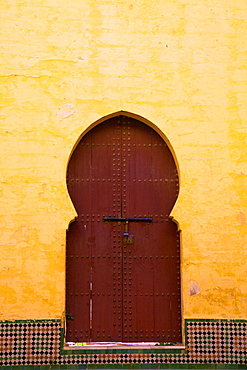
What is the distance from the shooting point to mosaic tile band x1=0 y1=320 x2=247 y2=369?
6391 mm

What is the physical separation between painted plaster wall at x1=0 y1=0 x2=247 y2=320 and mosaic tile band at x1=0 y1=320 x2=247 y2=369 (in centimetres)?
14

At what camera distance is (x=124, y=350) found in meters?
6.52

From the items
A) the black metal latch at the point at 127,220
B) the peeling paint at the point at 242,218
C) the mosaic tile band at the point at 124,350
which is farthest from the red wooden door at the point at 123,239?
the peeling paint at the point at 242,218

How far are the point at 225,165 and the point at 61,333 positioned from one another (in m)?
2.73

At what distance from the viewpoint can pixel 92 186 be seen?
704 centimetres

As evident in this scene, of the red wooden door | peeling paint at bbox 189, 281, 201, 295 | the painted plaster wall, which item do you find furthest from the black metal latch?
peeling paint at bbox 189, 281, 201, 295

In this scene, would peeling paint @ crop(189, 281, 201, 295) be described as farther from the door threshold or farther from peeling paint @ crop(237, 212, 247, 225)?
peeling paint @ crop(237, 212, 247, 225)

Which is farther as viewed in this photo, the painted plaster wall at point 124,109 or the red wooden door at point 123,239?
the red wooden door at point 123,239

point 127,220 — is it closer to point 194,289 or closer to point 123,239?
point 123,239

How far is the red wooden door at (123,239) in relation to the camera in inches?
266

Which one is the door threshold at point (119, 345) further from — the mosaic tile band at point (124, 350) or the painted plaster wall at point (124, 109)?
the painted plaster wall at point (124, 109)

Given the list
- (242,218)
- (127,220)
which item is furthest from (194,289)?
(127,220)

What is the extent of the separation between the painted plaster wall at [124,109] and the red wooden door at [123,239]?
27 centimetres

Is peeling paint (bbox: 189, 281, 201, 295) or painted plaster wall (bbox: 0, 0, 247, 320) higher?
painted plaster wall (bbox: 0, 0, 247, 320)
